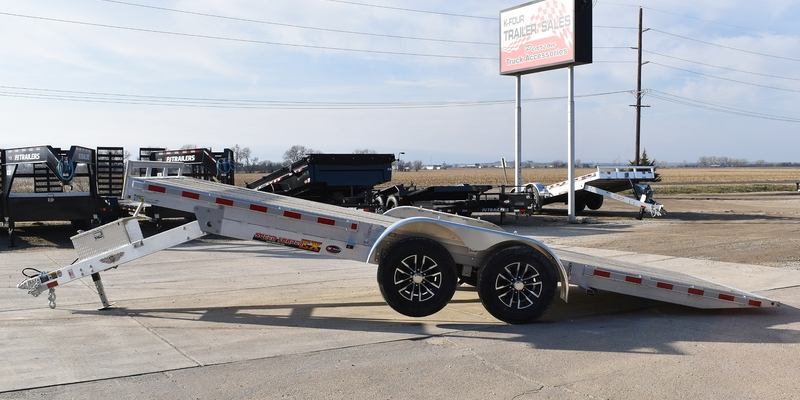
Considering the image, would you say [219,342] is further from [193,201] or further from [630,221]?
[630,221]

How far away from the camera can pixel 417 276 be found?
272 inches

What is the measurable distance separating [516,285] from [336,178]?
1354 centimetres

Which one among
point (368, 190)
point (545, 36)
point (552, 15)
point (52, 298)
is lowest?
point (52, 298)

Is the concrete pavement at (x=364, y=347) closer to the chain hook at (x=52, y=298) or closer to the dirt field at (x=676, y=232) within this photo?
the chain hook at (x=52, y=298)

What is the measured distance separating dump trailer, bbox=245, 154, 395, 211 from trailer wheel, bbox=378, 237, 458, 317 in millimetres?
12279

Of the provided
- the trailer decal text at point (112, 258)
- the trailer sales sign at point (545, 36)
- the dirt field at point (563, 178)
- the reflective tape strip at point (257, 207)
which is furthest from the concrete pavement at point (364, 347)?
the dirt field at point (563, 178)

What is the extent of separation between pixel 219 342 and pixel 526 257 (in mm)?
3151

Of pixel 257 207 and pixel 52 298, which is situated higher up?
pixel 257 207

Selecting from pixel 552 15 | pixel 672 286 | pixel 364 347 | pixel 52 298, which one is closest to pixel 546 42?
pixel 552 15

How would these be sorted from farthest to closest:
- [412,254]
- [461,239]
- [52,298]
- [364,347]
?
[52,298] → [461,239] → [412,254] → [364,347]

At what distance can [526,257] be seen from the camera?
6945mm

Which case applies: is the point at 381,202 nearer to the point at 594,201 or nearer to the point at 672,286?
the point at 594,201

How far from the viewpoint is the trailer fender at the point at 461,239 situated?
23.1 feet

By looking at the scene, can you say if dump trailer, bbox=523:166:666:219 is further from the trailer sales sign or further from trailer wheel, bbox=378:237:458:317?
trailer wheel, bbox=378:237:458:317
